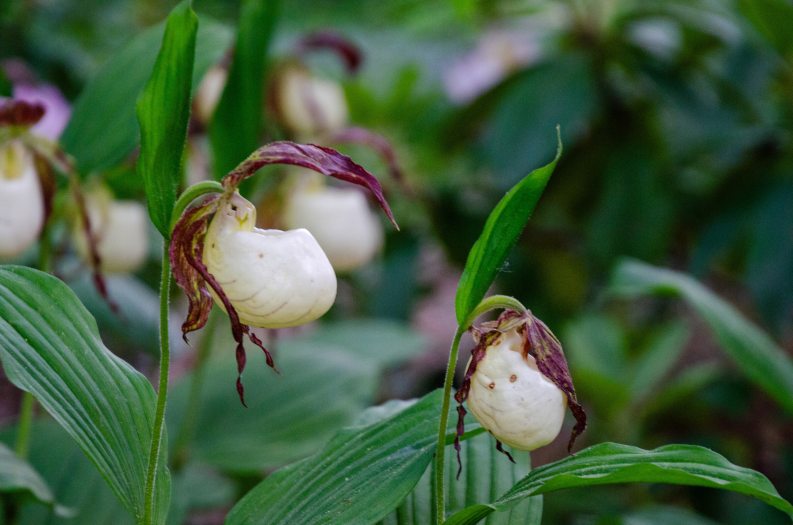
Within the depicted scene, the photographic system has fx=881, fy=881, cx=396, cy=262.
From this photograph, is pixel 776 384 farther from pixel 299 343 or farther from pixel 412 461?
pixel 299 343

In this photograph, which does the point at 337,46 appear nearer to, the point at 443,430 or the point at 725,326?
the point at 725,326

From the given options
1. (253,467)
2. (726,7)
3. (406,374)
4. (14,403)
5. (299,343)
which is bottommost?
(406,374)

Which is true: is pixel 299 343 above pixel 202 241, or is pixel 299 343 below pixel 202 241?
below

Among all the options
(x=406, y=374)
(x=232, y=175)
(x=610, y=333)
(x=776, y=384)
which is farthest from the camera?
(x=406, y=374)

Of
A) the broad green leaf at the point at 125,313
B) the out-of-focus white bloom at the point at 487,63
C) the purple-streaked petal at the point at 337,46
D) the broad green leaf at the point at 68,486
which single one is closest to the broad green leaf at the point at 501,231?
the broad green leaf at the point at 68,486

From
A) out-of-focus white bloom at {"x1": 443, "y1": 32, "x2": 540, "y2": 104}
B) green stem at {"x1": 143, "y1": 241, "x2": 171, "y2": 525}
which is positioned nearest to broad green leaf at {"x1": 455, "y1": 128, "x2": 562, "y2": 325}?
green stem at {"x1": 143, "y1": 241, "x2": 171, "y2": 525}

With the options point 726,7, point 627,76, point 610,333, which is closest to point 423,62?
point 627,76

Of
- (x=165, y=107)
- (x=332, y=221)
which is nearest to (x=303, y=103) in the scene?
(x=332, y=221)

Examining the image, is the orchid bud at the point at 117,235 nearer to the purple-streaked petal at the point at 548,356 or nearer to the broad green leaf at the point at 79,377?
the broad green leaf at the point at 79,377
